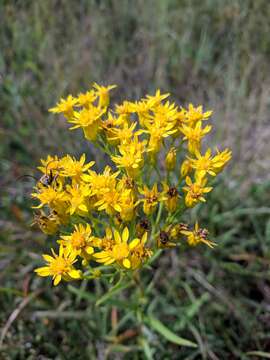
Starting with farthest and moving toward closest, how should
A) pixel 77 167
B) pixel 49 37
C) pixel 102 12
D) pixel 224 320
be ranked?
pixel 102 12 < pixel 49 37 < pixel 224 320 < pixel 77 167

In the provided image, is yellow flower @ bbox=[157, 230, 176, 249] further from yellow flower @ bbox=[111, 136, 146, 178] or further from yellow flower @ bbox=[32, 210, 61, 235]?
yellow flower @ bbox=[32, 210, 61, 235]

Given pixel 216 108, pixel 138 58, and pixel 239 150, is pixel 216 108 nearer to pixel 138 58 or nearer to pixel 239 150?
Result: pixel 239 150

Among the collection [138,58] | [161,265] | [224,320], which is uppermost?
[138,58]

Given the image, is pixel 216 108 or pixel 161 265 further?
pixel 216 108

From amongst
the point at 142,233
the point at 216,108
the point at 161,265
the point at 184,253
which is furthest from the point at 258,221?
the point at 142,233

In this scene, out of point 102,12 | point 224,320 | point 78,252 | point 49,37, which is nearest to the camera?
point 78,252

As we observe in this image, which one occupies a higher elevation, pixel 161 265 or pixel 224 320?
pixel 161 265

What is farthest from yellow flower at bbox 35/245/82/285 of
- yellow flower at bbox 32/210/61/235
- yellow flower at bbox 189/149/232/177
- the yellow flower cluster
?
yellow flower at bbox 189/149/232/177

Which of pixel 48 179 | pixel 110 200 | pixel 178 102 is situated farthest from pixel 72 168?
pixel 178 102
